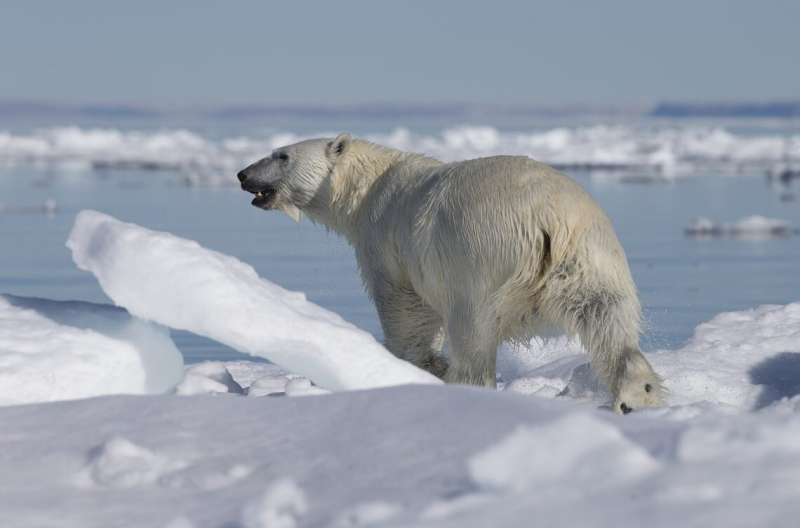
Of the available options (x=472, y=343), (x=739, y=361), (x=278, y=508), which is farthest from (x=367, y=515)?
(x=739, y=361)

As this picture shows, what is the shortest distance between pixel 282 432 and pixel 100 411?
0.54 metres

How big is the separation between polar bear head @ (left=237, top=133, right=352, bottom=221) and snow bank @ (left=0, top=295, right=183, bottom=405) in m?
1.80

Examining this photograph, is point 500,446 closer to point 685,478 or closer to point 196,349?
point 685,478

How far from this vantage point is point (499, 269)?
13.8 ft

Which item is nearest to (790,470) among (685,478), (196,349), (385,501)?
(685,478)

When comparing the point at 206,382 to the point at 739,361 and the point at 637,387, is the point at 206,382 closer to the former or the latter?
the point at 637,387

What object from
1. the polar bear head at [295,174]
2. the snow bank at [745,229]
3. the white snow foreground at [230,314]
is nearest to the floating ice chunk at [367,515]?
the white snow foreground at [230,314]

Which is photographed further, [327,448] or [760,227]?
[760,227]

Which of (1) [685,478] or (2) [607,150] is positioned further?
(2) [607,150]

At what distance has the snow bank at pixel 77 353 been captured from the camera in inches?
139

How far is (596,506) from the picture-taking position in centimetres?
204

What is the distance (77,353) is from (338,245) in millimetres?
9700

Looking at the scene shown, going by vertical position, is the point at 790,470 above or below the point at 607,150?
above

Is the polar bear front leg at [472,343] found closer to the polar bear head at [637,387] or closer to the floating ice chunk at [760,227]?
Result: the polar bear head at [637,387]
